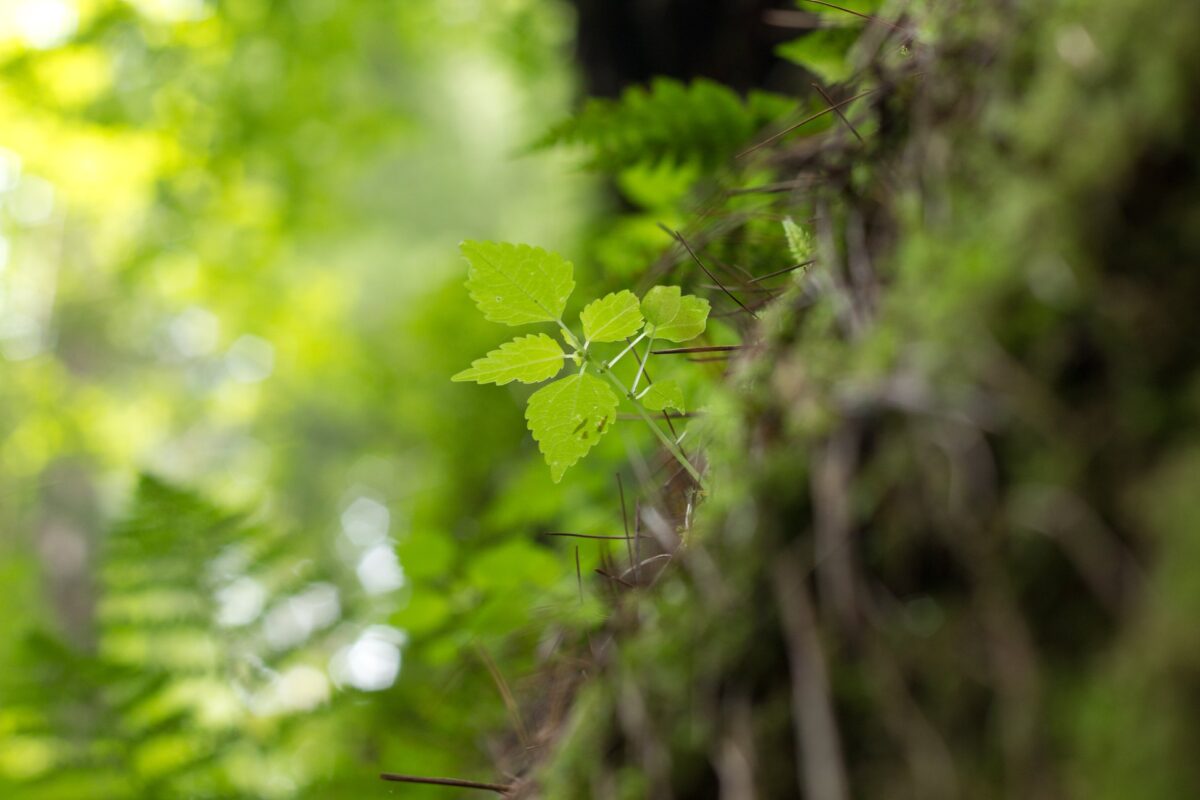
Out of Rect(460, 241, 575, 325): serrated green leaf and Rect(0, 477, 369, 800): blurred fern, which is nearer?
Rect(460, 241, 575, 325): serrated green leaf

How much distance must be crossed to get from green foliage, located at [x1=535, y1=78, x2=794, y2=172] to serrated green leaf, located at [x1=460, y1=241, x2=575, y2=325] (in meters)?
0.56

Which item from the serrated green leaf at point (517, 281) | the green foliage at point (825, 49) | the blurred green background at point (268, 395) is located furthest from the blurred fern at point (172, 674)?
the green foliage at point (825, 49)

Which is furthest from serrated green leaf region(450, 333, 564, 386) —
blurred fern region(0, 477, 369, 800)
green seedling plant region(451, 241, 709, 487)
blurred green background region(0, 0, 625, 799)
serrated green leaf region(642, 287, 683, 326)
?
blurred fern region(0, 477, 369, 800)

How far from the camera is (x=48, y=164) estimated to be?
4.59 meters

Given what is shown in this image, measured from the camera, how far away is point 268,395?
26.6 ft

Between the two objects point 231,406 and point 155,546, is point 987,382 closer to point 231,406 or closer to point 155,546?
point 155,546

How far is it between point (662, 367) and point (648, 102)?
409 mm

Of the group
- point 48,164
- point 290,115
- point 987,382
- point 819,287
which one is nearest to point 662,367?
point 819,287

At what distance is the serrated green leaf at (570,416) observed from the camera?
0.86 metres

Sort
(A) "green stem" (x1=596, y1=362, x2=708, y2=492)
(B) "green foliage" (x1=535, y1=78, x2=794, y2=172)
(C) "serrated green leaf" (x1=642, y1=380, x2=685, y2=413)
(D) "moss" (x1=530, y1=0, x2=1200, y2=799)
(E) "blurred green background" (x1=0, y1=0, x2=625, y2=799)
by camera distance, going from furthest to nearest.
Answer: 1. (E) "blurred green background" (x1=0, y1=0, x2=625, y2=799)
2. (B) "green foliage" (x1=535, y1=78, x2=794, y2=172)
3. (C) "serrated green leaf" (x1=642, y1=380, x2=685, y2=413)
4. (A) "green stem" (x1=596, y1=362, x2=708, y2=492)
5. (D) "moss" (x1=530, y1=0, x2=1200, y2=799)

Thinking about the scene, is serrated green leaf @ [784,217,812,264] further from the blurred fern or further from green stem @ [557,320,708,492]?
the blurred fern

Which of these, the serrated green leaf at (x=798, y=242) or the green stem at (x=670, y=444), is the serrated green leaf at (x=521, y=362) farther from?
the serrated green leaf at (x=798, y=242)

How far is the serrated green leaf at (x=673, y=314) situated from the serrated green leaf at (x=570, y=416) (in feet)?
0.28

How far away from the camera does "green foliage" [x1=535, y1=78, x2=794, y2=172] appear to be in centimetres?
132
